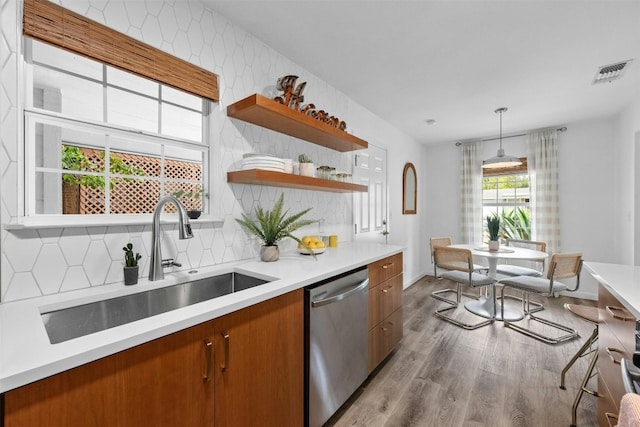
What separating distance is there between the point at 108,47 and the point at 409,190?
4226 millimetres

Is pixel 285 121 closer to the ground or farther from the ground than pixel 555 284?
farther from the ground

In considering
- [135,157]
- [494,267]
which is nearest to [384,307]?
[135,157]

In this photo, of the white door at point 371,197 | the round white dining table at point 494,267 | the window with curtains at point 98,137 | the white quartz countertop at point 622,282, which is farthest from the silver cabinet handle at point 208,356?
the round white dining table at point 494,267

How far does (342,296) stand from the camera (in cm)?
165

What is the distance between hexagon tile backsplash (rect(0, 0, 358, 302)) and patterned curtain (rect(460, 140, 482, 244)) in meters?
3.33

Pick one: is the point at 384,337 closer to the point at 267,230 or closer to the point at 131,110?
the point at 267,230

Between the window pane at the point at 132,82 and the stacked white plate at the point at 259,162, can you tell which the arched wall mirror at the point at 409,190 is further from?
Result: the window pane at the point at 132,82

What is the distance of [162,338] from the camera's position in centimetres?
88

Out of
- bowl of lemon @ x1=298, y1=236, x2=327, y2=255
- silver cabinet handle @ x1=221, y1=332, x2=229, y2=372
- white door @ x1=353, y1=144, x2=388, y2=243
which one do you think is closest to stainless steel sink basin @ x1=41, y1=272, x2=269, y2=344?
silver cabinet handle @ x1=221, y1=332, x2=229, y2=372

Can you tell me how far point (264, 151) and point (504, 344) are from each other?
2760 mm

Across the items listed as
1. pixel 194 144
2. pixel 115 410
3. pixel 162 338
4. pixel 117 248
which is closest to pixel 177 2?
pixel 194 144

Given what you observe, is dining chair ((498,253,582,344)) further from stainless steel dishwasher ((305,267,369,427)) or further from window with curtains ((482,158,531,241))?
stainless steel dishwasher ((305,267,369,427))

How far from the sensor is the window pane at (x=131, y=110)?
4.58 ft

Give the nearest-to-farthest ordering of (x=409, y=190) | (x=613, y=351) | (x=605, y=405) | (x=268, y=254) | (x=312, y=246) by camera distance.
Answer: (x=613, y=351) < (x=605, y=405) < (x=268, y=254) < (x=312, y=246) < (x=409, y=190)
